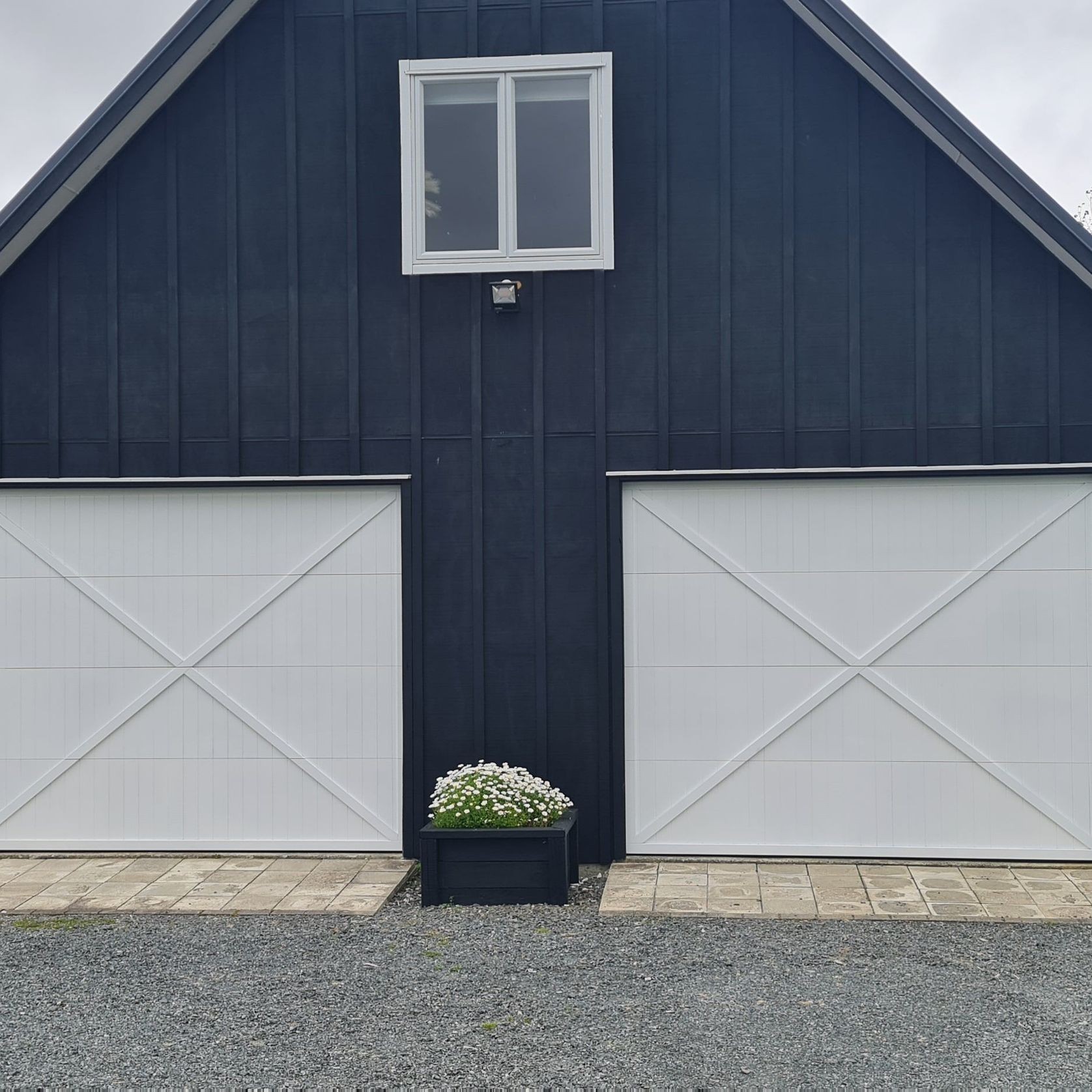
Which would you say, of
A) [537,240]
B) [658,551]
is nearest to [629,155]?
[537,240]

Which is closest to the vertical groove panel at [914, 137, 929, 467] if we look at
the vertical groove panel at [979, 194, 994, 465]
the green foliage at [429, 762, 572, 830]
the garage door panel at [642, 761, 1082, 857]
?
the vertical groove panel at [979, 194, 994, 465]

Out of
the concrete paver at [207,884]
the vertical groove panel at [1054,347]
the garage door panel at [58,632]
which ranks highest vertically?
the vertical groove panel at [1054,347]

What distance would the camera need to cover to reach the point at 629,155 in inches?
297

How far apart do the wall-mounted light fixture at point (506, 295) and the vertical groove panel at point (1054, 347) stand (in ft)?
10.3

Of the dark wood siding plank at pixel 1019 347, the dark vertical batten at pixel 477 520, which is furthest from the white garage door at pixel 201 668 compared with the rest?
the dark wood siding plank at pixel 1019 347

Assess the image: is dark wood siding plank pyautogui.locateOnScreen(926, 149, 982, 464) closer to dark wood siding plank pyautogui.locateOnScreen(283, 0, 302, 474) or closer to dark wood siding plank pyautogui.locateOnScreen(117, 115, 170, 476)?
Result: dark wood siding plank pyautogui.locateOnScreen(283, 0, 302, 474)

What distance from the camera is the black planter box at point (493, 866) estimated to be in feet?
21.9

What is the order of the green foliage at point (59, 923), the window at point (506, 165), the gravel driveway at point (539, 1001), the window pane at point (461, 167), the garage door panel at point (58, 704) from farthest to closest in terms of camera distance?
the garage door panel at point (58, 704)
the window pane at point (461, 167)
the window at point (506, 165)
the green foliage at point (59, 923)
the gravel driveway at point (539, 1001)

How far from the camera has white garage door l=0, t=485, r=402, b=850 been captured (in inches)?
305

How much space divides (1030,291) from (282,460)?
4.66 meters

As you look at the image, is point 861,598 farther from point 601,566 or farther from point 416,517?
point 416,517

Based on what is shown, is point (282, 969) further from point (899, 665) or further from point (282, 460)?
point (899, 665)

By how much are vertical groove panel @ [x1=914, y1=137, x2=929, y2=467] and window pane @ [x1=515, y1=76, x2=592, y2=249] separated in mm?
1971

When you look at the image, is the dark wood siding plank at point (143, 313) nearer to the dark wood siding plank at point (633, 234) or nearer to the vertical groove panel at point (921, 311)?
the dark wood siding plank at point (633, 234)
